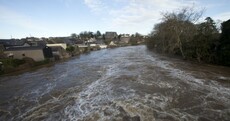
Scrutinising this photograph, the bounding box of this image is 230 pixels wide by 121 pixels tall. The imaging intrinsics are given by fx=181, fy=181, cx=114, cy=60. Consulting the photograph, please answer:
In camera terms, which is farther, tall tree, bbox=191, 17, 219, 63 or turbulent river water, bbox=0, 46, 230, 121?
tall tree, bbox=191, 17, 219, 63

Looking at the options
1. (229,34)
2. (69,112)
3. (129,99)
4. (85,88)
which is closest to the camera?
(69,112)

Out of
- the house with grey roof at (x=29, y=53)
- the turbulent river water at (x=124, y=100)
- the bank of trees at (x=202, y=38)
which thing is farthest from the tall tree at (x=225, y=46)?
the house with grey roof at (x=29, y=53)

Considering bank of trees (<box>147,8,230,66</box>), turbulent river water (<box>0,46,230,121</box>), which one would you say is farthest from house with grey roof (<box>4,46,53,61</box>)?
bank of trees (<box>147,8,230,66</box>)

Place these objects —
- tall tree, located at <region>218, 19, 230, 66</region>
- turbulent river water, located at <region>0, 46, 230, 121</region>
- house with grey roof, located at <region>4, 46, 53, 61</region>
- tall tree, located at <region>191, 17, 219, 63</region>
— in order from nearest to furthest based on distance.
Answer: turbulent river water, located at <region>0, 46, 230, 121</region> < tall tree, located at <region>218, 19, 230, 66</region> < tall tree, located at <region>191, 17, 219, 63</region> < house with grey roof, located at <region>4, 46, 53, 61</region>

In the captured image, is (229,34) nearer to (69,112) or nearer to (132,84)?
(132,84)

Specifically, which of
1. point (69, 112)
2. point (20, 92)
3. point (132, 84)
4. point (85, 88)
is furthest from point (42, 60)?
point (69, 112)

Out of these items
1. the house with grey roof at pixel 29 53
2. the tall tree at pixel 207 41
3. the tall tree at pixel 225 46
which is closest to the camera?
the tall tree at pixel 225 46

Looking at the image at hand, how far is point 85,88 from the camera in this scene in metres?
11.9

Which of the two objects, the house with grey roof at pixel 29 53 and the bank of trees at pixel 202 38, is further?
the house with grey roof at pixel 29 53

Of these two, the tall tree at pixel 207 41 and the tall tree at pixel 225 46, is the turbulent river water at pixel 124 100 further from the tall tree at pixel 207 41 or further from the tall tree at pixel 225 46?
the tall tree at pixel 207 41

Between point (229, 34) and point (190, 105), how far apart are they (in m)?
11.8

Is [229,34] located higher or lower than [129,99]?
higher

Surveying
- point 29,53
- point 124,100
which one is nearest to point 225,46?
point 124,100

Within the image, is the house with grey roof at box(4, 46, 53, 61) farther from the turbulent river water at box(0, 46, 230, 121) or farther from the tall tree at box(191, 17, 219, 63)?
the tall tree at box(191, 17, 219, 63)
